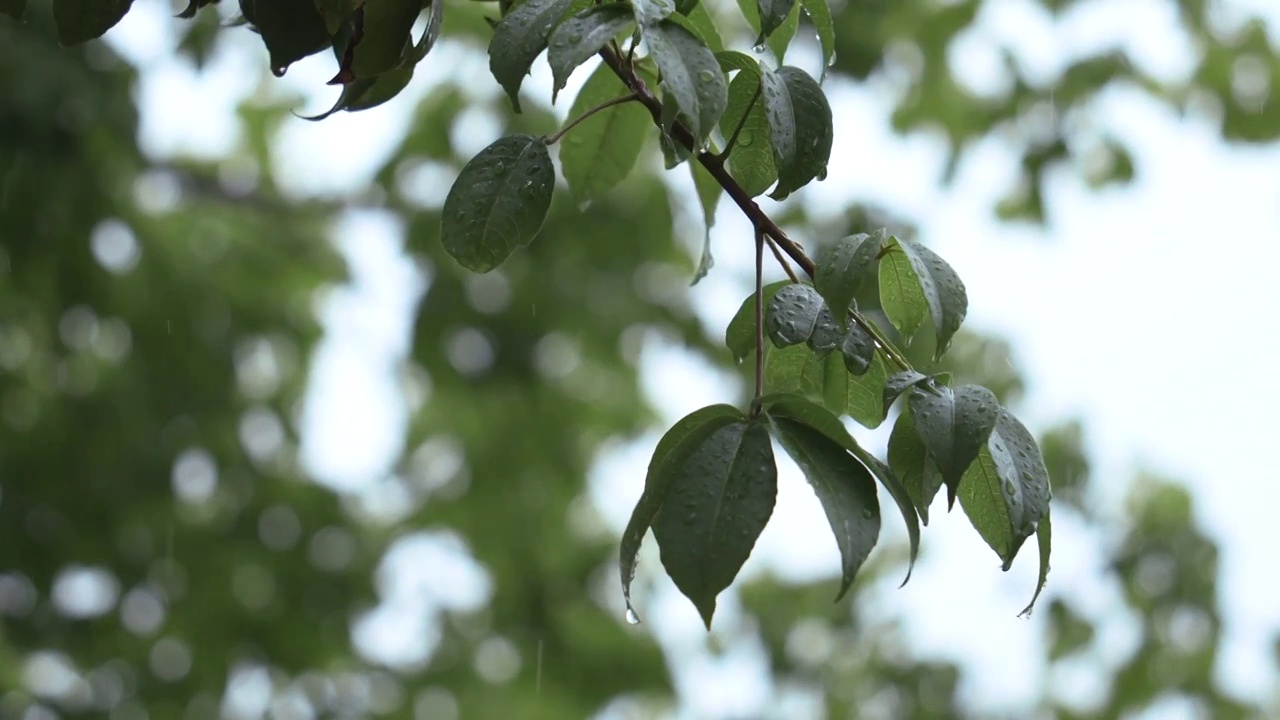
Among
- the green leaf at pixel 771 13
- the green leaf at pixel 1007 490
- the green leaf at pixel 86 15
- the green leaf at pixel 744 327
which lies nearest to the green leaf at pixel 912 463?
the green leaf at pixel 1007 490

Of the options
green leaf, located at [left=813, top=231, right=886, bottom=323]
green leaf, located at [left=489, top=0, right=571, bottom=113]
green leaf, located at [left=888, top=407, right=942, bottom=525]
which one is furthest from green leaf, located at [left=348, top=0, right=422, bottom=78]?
green leaf, located at [left=888, top=407, right=942, bottom=525]

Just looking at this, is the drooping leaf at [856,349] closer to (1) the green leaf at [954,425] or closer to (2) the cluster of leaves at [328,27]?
(1) the green leaf at [954,425]

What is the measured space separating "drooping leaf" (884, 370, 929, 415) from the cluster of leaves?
1.27 ft

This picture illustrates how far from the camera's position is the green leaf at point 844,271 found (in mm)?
813

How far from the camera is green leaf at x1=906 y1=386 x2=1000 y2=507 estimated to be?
75 cm

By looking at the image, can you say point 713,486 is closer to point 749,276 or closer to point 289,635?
point 749,276

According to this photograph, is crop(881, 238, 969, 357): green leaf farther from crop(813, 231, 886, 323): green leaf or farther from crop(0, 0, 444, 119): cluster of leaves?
crop(0, 0, 444, 119): cluster of leaves

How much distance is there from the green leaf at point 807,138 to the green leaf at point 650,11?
9 centimetres

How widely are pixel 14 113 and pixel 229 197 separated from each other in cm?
157

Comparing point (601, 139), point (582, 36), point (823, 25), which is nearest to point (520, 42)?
point (582, 36)

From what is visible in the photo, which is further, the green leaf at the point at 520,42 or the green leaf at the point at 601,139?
the green leaf at the point at 601,139

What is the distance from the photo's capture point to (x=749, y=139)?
896 millimetres

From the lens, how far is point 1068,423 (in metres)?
4.30

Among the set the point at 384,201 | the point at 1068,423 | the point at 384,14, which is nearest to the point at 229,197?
the point at 384,201
